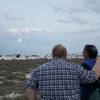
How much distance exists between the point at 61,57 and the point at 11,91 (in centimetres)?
1392

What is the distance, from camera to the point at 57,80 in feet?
20.0

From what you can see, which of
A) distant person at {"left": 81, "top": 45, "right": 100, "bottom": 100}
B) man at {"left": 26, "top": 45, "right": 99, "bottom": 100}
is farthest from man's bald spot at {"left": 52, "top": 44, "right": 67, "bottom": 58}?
distant person at {"left": 81, "top": 45, "right": 100, "bottom": 100}

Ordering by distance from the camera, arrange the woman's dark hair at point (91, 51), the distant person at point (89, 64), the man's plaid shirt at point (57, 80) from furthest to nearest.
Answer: the woman's dark hair at point (91, 51), the distant person at point (89, 64), the man's plaid shirt at point (57, 80)

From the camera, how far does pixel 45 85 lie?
6.08 metres

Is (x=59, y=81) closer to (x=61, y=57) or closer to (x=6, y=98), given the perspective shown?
(x=61, y=57)

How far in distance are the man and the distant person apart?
0.37m

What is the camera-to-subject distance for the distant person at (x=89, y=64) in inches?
257

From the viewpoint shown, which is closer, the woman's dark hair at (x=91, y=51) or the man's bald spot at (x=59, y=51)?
the man's bald spot at (x=59, y=51)

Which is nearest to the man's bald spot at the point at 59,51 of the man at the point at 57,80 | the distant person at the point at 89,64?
the man at the point at 57,80

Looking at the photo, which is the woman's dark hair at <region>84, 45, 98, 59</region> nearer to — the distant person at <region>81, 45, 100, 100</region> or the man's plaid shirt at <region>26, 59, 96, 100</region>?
the distant person at <region>81, 45, 100, 100</region>

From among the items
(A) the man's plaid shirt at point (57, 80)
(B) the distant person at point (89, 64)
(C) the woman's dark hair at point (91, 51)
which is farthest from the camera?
(C) the woman's dark hair at point (91, 51)

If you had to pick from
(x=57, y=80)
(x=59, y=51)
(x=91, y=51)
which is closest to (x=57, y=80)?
(x=57, y=80)

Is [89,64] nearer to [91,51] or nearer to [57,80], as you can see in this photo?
[91,51]

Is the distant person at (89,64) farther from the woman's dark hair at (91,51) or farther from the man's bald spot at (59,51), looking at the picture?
the man's bald spot at (59,51)
